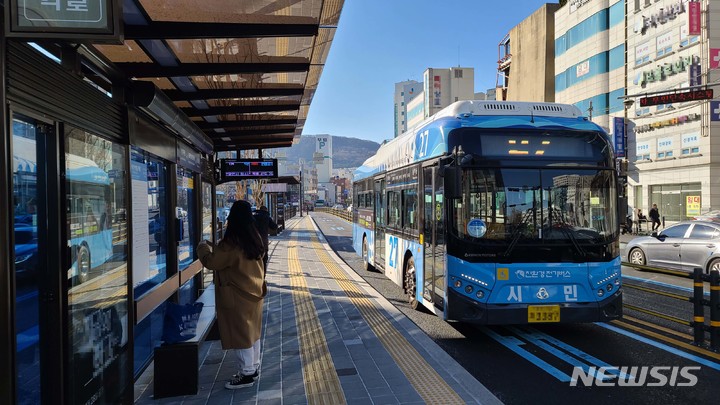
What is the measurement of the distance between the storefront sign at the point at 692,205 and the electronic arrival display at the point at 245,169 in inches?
1098

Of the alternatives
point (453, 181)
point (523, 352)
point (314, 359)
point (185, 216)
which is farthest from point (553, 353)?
point (185, 216)

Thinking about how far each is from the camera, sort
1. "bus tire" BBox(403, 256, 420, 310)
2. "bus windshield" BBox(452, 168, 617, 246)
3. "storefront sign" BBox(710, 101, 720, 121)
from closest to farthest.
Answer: "bus windshield" BBox(452, 168, 617, 246) < "bus tire" BBox(403, 256, 420, 310) < "storefront sign" BBox(710, 101, 720, 121)

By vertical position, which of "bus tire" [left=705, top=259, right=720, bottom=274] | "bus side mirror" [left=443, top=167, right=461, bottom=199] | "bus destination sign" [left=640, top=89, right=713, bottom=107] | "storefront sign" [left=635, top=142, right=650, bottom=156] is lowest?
"bus tire" [left=705, top=259, right=720, bottom=274]

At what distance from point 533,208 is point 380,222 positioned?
538cm

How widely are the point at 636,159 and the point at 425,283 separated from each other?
104 feet

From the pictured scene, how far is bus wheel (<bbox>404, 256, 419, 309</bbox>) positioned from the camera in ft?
27.1

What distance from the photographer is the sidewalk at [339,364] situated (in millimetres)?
4258

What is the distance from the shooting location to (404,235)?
871 cm

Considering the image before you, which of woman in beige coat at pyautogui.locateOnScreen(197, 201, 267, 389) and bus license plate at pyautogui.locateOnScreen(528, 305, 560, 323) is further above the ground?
woman in beige coat at pyautogui.locateOnScreen(197, 201, 267, 389)

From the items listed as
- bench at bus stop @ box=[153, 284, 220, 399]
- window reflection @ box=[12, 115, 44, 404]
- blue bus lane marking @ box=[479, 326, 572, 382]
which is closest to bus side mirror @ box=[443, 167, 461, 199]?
blue bus lane marking @ box=[479, 326, 572, 382]

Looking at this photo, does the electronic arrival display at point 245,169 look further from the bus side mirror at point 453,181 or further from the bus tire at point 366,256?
the bus side mirror at point 453,181

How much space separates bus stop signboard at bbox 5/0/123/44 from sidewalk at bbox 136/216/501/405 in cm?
313

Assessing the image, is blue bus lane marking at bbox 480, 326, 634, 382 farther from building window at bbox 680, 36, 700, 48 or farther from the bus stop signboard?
building window at bbox 680, 36, 700, 48

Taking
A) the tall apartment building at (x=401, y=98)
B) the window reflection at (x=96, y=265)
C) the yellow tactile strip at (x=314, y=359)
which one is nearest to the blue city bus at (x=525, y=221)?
the yellow tactile strip at (x=314, y=359)
